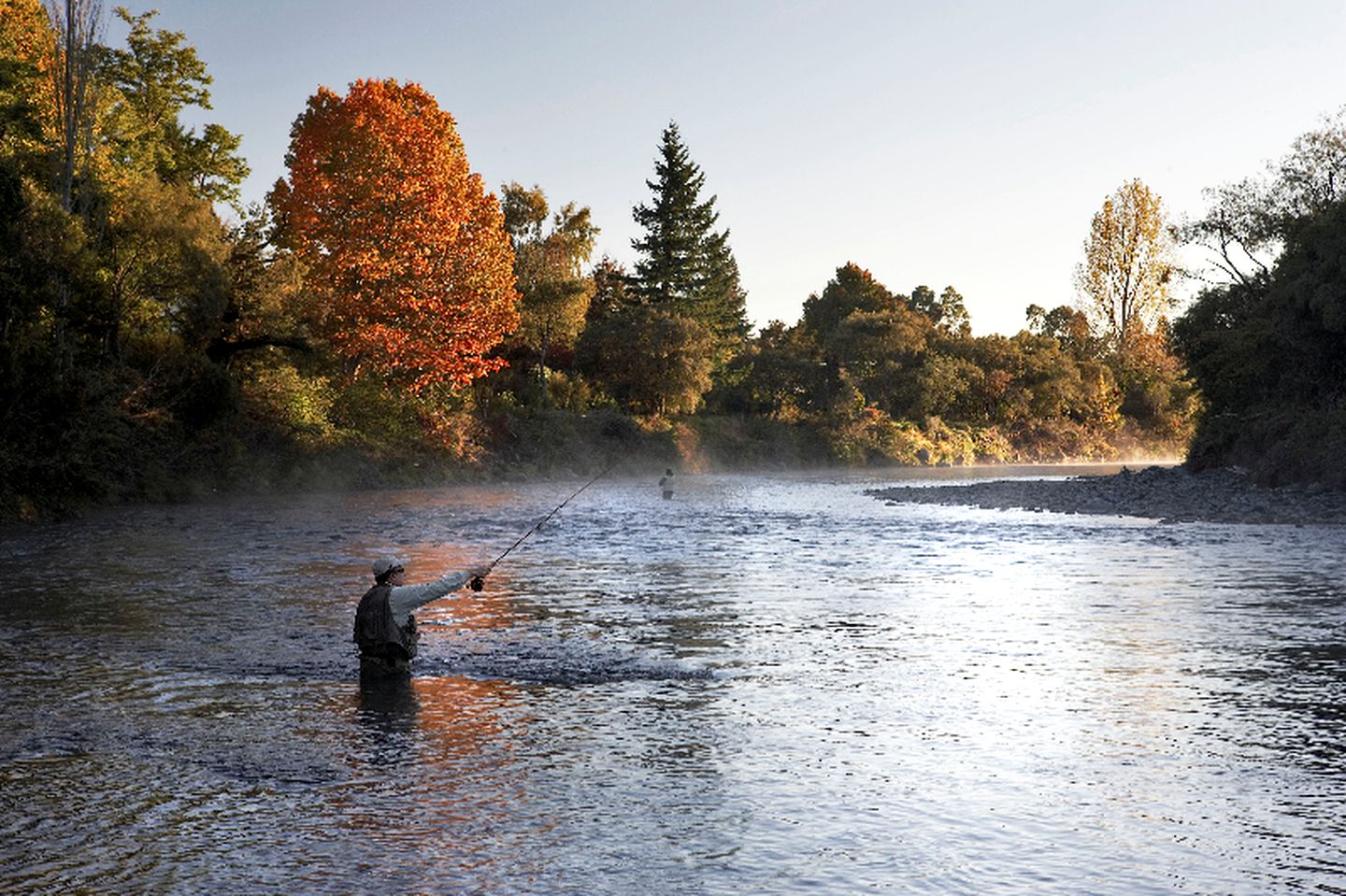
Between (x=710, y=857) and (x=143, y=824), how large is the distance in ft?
12.0

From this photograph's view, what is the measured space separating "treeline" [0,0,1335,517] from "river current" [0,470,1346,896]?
1966 centimetres

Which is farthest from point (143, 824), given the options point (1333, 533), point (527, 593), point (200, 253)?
point (200, 253)

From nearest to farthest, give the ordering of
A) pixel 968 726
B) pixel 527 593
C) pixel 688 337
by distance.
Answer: pixel 968 726, pixel 527 593, pixel 688 337

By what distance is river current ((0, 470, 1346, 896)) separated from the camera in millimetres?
8016

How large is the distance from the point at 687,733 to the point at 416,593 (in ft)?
11.9

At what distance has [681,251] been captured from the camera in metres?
98.0

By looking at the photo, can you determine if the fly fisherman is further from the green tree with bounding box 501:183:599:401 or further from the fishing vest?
the green tree with bounding box 501:183:599:401

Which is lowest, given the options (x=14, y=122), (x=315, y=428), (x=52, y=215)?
(x=315, y=428)

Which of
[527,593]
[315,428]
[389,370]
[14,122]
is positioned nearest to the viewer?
[527,593]

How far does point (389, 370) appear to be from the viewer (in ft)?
203

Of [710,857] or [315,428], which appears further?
[315,428]

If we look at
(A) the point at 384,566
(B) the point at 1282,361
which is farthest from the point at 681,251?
(A) the point at 384,566

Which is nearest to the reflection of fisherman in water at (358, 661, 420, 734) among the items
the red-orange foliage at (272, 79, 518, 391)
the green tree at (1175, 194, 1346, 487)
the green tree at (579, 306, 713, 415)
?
the green tree at (1175, 194, 1346, 487)

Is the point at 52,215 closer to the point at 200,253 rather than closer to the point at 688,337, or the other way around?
the point at 200,253
